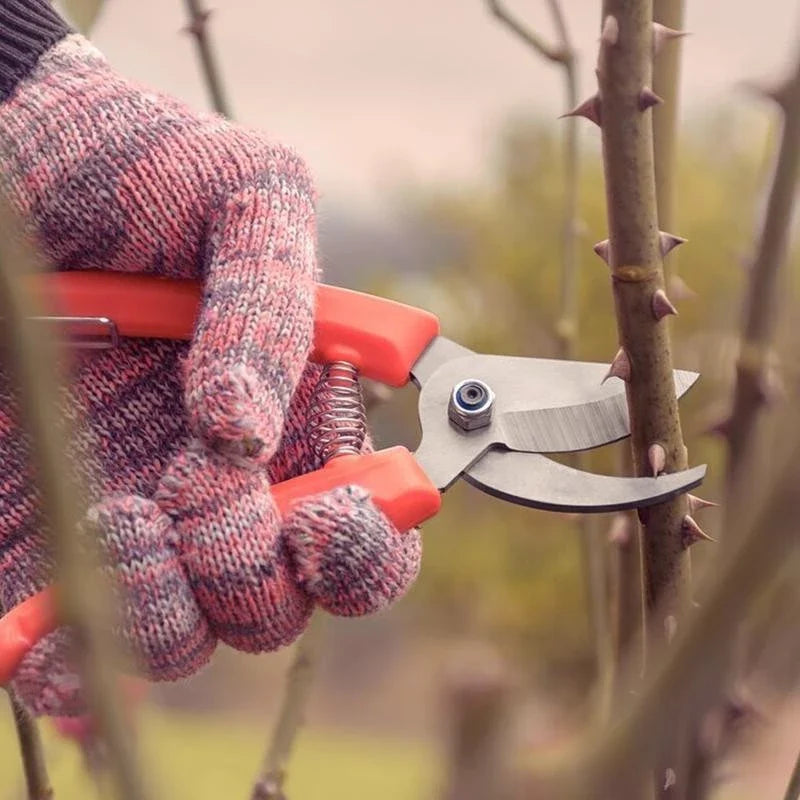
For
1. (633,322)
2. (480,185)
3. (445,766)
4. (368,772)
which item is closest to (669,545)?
(633,322)

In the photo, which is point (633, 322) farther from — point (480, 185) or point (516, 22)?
point (480, 185)

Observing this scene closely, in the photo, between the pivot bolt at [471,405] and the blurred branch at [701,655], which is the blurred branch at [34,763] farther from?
the blurred branch at [701,655]

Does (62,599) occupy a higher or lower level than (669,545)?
higher

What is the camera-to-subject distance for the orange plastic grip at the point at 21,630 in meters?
0.33

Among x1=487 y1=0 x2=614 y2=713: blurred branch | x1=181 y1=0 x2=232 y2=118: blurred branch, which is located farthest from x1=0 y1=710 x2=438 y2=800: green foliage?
x1=181 y1=0 x2=232 y2=118: blurred branch

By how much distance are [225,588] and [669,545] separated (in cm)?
16

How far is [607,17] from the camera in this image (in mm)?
318

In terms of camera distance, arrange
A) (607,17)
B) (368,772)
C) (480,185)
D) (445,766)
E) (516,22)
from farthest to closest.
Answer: (480,185) < (368,772) < (516,22) < (607,17) < (445,766)

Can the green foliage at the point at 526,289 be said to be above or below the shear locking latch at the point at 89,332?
below

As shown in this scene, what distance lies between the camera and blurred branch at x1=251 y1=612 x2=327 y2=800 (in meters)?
0.57

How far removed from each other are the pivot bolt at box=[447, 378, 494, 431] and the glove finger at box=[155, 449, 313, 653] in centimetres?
8

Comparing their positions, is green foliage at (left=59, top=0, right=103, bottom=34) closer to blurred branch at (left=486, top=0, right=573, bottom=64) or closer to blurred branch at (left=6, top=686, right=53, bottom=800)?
blurred branch at (left=486, top=0, right=573, bottom=64)

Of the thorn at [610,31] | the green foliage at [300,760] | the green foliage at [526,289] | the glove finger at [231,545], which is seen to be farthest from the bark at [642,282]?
the green foliage at [526,289]

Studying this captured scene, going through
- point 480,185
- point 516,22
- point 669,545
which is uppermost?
point 516,22
